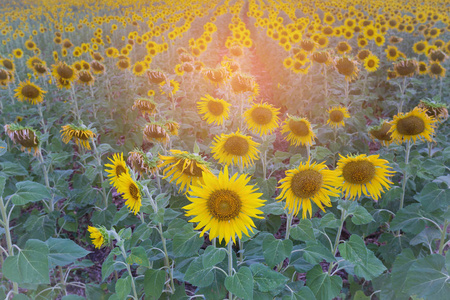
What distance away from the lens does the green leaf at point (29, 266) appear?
1.62 metres

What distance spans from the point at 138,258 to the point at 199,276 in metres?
0.36

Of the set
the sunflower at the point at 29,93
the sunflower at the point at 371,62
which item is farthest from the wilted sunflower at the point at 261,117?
the sunflower at the point at 371,62

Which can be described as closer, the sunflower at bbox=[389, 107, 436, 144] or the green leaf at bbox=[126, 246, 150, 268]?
the green leaf at bbox=[126, 246, 150, 268]

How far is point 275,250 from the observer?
1851 mm

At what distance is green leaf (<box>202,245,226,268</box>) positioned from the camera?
5.46 ft

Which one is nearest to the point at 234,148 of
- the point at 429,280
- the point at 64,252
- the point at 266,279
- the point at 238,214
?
the point at 238,214

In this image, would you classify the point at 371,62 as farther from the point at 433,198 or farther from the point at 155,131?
the point at 155,131

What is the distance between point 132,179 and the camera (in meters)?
1.80

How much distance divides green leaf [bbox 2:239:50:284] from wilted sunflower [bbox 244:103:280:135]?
79.9 inches

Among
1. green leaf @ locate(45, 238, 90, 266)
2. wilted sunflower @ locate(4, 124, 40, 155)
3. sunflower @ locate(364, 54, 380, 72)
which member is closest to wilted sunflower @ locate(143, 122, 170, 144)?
wilted sunflower @ locate(4, 124, 40, 155)

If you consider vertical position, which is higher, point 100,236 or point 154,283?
point 100,236

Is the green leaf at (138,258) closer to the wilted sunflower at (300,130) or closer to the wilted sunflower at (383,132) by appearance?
the wilted sunflower at (300,130)

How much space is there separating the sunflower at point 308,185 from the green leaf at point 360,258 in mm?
321

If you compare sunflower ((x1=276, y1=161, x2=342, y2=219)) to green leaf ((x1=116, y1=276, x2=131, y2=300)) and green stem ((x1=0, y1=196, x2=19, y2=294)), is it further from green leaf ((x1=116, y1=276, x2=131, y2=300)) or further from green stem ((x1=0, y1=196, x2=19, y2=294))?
green stem ((x1=0, y1=196, x2=19, y2=294))
